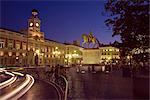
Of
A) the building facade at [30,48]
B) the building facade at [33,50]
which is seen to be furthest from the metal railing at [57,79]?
the building facade at [30,48]

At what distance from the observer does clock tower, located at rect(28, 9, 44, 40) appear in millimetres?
86350

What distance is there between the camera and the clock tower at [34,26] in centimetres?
8635

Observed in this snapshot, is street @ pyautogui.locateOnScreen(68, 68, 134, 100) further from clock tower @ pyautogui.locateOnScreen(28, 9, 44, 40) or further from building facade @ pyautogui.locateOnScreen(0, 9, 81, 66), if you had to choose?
clock tower @ pyautogui.locateOnScreen(28, 9, 44, 40)

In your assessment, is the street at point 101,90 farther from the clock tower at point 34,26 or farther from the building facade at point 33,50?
the clock tower at point 34,26

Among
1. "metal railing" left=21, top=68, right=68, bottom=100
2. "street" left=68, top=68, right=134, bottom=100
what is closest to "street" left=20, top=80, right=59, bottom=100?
"metal railing" left=21, top=68, right=68, bottom=100

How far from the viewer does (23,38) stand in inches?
2899

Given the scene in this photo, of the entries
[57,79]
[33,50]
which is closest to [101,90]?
[57,79]

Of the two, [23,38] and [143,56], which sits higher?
[23,38]

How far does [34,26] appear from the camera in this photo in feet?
289

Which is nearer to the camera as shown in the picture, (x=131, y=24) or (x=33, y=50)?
(x=131, y=24)

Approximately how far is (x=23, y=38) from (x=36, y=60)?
24.3ft

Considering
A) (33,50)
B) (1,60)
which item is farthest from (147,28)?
(33,50)

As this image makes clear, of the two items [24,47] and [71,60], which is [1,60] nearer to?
[24,47]

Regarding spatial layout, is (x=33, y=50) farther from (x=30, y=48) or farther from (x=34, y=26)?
(x=34, y=26)
